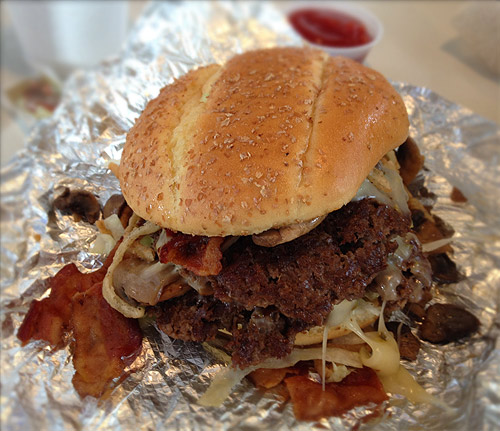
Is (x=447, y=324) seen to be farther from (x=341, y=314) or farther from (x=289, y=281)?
(x=289, y=281)

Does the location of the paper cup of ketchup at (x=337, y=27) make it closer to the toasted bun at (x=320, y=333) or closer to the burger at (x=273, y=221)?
the burger at (x=273, y=221)

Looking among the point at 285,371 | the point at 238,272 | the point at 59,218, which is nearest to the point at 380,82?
the point at 238,272

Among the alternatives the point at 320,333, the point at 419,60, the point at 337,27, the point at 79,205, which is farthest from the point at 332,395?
the point at 419,60

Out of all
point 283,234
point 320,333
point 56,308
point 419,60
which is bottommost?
point 56,308

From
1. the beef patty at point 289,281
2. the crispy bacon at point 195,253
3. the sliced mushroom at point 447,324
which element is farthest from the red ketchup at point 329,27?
the crispy bacon at point 195,253

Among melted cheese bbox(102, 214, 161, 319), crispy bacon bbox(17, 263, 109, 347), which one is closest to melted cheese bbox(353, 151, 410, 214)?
melted cheese bbox(102, 214, 161, 319)
